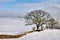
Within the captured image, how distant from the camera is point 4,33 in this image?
61.7 ft

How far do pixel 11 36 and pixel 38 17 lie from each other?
→ 27.5ft

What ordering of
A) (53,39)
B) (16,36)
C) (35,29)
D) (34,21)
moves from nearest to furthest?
1. (53,39)
2. (16,36)
3. (35,29)
4. (34,21)

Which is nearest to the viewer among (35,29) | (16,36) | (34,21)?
(16,36)

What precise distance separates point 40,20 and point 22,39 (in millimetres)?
9860

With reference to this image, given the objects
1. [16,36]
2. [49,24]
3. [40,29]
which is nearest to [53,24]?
[49,24]

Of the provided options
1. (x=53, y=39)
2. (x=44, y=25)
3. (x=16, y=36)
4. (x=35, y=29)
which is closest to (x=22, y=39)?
(x=16, y=36)

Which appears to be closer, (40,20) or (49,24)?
(49,24)

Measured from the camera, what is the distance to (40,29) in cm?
2303

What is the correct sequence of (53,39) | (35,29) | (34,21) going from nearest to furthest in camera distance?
(53,39) < (35,29) < (34,21)

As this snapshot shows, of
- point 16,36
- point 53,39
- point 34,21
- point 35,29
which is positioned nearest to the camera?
point 53,39

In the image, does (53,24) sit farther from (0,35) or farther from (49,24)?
(0,35)

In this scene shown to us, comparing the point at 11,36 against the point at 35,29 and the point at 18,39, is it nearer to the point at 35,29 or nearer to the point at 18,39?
the point at 18,39

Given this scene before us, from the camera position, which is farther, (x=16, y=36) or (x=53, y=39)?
(x=16, y=36)

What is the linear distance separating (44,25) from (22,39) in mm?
7833
